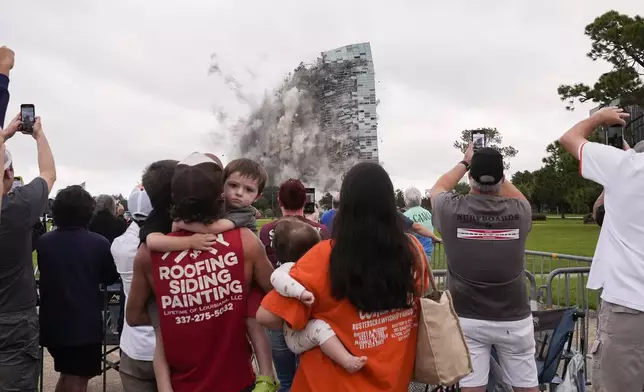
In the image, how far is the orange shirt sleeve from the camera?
95.2 inches

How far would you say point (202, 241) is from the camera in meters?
2.49

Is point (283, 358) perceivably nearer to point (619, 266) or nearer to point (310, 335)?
point (310, 335)

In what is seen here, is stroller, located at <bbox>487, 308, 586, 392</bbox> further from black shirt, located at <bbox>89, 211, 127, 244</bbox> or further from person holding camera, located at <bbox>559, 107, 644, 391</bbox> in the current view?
black shirt, located at <bbox>89, 211, 127, 244</bbox>

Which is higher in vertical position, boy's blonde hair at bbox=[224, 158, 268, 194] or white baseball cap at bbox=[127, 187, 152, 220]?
boy's blonde hair at bbox=[224, 158, 268, 194]

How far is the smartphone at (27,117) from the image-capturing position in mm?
3433

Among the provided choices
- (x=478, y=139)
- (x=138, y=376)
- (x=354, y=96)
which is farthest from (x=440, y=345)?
(x=354, y=96)

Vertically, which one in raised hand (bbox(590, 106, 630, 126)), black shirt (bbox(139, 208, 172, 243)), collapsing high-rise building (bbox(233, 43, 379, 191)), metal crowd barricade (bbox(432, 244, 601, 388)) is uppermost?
collapsing high-rise building (bbox(233, 43, 379, 191))

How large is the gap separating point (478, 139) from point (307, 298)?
256 cm

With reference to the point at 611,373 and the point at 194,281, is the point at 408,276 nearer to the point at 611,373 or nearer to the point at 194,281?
the point at 194,281

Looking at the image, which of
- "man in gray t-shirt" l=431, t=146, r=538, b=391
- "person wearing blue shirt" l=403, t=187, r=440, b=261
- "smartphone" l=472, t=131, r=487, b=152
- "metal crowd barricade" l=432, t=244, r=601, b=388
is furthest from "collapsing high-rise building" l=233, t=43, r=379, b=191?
"man in gray t-shirt" l=431, t=146, r=538, b=391

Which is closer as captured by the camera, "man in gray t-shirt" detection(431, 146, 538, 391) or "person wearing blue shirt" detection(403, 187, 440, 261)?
"man in gray t-shirt" detection(431, 146, 538, 391)

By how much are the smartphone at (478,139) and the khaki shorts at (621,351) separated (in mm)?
1529

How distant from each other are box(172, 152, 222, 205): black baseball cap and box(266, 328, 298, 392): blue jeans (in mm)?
1780

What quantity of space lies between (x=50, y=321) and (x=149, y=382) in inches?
51.1
